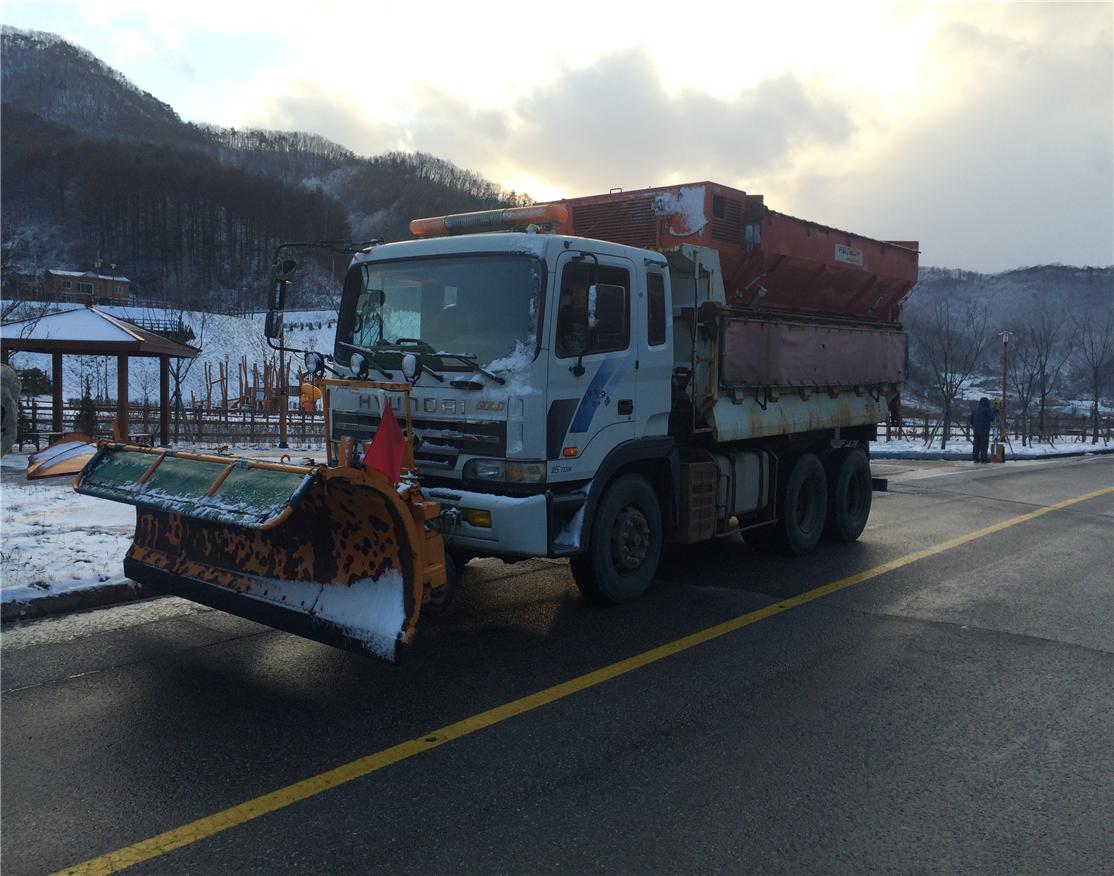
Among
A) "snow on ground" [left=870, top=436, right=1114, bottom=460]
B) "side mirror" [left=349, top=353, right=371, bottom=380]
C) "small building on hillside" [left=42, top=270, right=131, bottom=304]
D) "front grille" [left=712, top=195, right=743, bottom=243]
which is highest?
"small building on hillside" [left=42, top=270, right=131, bottom=304]

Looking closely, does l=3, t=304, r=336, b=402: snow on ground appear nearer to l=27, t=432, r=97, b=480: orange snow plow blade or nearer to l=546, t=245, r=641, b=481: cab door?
l=27, t=432, r=97, b=480: orange snow plow blade

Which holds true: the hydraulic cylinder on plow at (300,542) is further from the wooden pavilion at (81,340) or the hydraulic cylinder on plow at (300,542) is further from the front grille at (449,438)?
the wooden pavilion at (81,340)

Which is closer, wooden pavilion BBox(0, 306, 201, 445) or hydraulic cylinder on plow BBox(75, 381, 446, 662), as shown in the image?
hydraulic cylinder on plow BBox(75, 381, 446, 662)

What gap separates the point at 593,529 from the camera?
247 inches

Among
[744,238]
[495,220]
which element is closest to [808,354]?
[744,238]

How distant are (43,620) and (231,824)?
3598 mm

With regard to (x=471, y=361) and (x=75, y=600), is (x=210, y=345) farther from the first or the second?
(x=471, y=361)

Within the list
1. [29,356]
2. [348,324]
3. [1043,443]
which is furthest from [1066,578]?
[29,356]

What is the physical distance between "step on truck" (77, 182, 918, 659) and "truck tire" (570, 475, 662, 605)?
0.02 m

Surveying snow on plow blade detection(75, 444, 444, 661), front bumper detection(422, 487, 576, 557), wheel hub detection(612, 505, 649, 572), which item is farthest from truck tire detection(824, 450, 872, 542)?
snow on plow blade detection(75, 444, 444, 661)

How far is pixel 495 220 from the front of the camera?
6.90 m

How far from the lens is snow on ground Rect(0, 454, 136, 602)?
6.59 metres

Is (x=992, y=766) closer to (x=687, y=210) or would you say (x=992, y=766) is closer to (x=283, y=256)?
(x=687, y=210)

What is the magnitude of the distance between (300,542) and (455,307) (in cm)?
198
